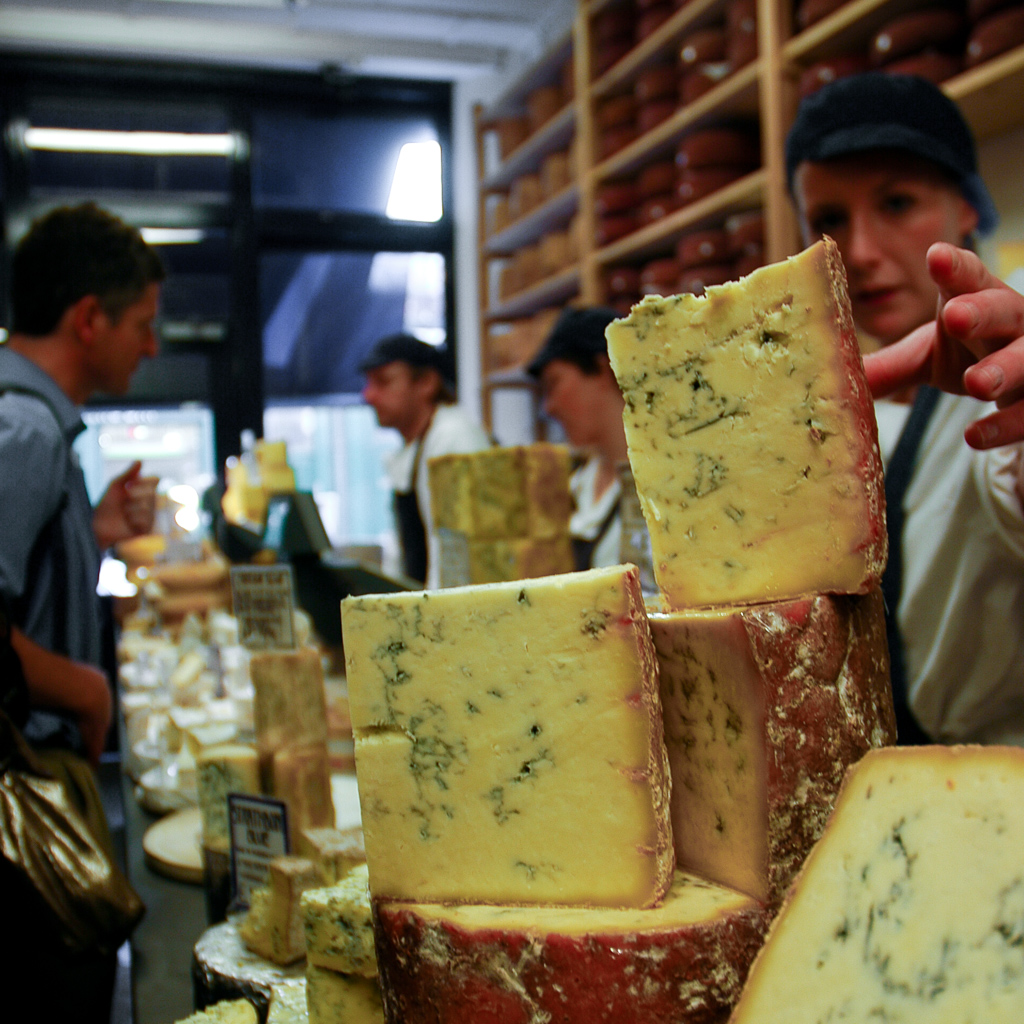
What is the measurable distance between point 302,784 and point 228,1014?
324 millimetres

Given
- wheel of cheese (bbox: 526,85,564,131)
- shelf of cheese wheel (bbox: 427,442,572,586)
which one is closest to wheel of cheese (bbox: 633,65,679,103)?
wheel of cheese (bbox: 526,85,564,131)

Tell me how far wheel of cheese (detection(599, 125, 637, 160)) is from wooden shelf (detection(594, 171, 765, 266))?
15.8 inches

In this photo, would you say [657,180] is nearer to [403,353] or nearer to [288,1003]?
[403,353]

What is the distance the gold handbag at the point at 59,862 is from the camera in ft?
3.80

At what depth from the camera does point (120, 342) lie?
2.03 m

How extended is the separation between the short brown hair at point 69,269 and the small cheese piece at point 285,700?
3.82 ft

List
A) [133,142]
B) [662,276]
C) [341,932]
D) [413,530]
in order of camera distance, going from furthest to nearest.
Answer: [133,142] < [413,530] < [662,276] < [341,932]

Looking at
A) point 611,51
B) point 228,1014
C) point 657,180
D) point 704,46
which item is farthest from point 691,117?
point 228,1014

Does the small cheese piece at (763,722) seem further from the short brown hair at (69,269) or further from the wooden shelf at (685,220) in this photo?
the wooden shelf at (685,220)

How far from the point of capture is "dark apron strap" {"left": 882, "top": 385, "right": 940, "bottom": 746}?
4.29 ft

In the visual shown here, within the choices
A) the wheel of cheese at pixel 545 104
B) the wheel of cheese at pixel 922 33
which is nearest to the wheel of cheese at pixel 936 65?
the wheel of cheese at pixel 922 33

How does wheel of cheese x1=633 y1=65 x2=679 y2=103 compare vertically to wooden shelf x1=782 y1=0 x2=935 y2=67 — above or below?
above

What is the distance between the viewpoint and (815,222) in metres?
1.39

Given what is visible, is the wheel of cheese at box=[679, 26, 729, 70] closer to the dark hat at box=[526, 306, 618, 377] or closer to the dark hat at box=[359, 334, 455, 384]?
the dark hat at box=[526, 306, 618, 377]
